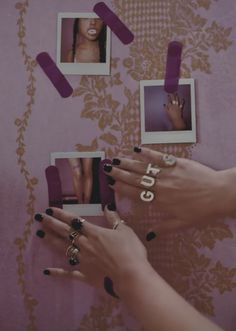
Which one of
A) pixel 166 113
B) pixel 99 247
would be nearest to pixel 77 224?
pixel 99 247

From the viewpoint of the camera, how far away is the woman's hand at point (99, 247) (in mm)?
1164

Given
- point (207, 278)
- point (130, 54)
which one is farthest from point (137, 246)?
point (130, 54)

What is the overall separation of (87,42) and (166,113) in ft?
1.16

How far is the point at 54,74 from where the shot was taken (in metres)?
1.37

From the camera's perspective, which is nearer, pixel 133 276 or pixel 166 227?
pixel 133 276

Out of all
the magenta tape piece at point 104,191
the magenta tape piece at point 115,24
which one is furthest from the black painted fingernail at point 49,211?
the magenta tape piece at point 115,24

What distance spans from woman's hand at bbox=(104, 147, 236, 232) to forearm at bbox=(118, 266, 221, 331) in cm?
21

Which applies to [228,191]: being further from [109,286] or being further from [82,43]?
[82,43]

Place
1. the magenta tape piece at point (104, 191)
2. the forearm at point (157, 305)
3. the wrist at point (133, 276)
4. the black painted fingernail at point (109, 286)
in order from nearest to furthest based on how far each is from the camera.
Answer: the forearm at point (157, 305) < the wrist at point (133, 276) < the black painted fingernail at point (109, 286) < the magenta tape piece at point (104, 191)

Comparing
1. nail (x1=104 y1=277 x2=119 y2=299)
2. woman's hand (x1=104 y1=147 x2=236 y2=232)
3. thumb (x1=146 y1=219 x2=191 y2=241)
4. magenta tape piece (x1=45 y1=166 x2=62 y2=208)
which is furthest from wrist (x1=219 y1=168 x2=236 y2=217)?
magenta tape piece (x1=45 y1=166 x2=62 y2=208)

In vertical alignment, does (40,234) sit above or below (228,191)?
below

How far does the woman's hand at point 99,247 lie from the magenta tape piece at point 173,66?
1.44 ft

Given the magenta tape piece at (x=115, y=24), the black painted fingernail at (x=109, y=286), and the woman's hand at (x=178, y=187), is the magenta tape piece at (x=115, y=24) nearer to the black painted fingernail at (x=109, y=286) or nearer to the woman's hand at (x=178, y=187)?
the woman's hand at (x=178, y=187)

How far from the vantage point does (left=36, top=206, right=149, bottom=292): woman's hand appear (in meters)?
1.16
